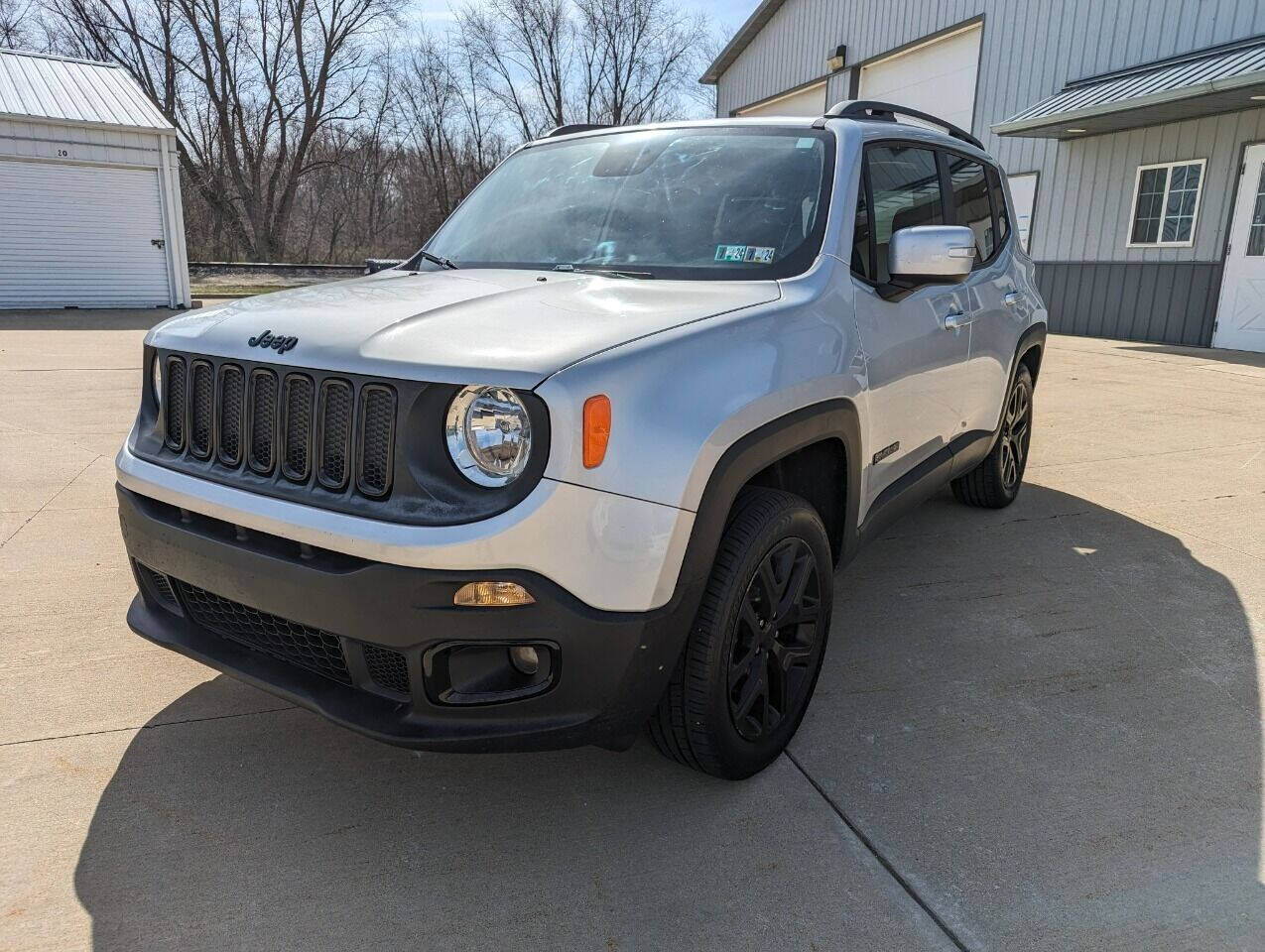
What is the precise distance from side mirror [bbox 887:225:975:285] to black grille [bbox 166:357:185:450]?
207 cm

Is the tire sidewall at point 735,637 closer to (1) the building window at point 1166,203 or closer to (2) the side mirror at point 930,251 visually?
(2) the side mirror at point 930,251

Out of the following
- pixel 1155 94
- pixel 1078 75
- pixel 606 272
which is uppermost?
pixel 1078 75

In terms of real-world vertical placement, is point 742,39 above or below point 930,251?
above

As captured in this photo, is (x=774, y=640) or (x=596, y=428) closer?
(x=596, y=428)

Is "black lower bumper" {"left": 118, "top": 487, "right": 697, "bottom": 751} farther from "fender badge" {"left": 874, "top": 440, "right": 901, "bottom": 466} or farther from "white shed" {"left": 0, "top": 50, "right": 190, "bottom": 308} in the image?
"white shed" {"left": 0, "top": 50, "right": 190, "bottom": 308}

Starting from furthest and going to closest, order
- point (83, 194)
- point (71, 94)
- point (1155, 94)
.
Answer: point (71, 94) → point (83, 194) → point (1155, 94)

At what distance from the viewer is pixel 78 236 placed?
17.0 m

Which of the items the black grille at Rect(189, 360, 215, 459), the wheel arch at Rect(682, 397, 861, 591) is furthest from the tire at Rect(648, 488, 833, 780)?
the black grille at Rect(189, 360, 215, 459)

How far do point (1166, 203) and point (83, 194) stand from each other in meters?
18.7

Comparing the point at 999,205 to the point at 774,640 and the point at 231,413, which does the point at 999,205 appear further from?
the point at 231,413

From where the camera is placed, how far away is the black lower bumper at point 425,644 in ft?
6.11

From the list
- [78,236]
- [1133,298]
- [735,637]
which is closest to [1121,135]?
[1133,298]

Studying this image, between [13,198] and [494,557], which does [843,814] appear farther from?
[13,198]

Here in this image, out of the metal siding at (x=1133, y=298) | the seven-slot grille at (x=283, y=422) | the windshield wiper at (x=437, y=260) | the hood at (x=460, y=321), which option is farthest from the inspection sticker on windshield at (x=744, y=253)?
the metal siding at (x=1133, y=298)
